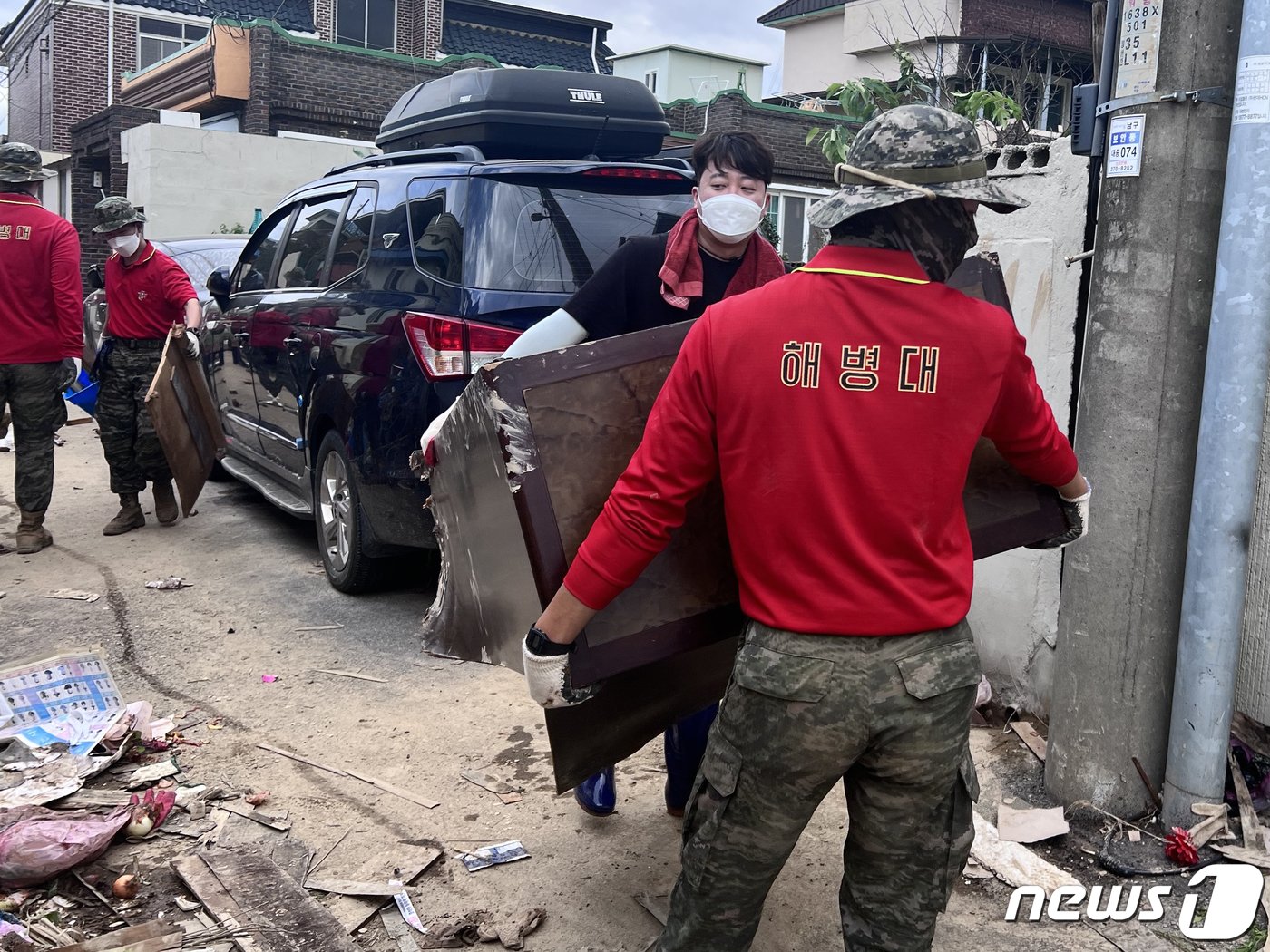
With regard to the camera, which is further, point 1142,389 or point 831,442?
point 1142,389

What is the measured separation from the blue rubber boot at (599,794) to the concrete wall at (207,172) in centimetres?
1943

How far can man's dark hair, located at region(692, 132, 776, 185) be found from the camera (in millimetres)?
3090

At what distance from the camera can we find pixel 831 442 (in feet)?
6.68

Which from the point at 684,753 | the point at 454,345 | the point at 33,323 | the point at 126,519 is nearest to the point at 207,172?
the point at 126,519

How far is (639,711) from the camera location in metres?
2.87

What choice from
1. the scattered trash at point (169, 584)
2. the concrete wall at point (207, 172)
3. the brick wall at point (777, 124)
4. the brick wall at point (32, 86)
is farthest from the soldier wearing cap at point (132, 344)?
the brick wall at point (32, 86)

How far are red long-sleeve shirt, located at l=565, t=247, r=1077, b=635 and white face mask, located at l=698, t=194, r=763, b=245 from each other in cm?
94

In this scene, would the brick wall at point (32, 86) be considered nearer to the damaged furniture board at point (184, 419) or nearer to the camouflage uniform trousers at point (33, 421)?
the camouflage uniform trousers at point (33, 421)

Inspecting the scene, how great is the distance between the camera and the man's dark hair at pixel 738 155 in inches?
122

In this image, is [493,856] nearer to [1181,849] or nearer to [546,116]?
[1181,849]

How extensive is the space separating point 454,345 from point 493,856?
225cm

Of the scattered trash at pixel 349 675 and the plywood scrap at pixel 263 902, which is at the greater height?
the scattered trash at pixel 349 675

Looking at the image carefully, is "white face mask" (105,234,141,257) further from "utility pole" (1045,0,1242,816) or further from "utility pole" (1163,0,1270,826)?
"utility pole" (1163,0,1270,826)

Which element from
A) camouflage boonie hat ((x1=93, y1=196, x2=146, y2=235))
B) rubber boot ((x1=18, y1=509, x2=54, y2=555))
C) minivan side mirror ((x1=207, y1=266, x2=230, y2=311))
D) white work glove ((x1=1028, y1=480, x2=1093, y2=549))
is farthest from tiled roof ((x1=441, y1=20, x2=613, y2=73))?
white work glove ((x1=1028, y1=480, x2=1093, y2=549))
